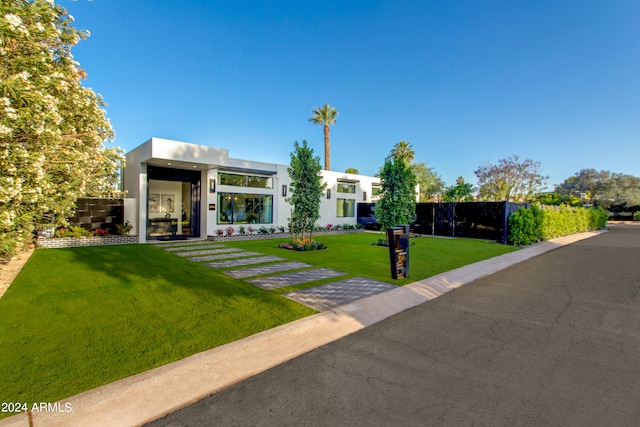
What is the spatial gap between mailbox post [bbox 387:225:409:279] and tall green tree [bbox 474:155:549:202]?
35.6 m

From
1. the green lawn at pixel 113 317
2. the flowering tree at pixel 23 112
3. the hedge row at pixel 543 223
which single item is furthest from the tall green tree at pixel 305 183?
the hedge row at pixel 543 223

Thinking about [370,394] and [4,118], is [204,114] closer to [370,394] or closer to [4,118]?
[4,118]

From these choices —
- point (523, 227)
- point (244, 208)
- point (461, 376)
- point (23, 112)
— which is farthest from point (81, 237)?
point (523, 227)

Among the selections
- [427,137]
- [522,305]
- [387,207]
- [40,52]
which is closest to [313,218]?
[387,207]

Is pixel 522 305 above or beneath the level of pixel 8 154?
beneath

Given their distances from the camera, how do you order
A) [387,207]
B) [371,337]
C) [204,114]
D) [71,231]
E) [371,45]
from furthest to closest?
[204,114], [371,45], [387,207], [71,231], [371,337]

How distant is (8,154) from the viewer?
13.1 ft

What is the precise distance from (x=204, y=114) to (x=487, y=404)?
1826 cm

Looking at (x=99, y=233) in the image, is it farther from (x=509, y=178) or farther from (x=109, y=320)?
(x=509, y=178)

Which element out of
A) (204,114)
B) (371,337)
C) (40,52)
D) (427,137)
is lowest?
(371,337)

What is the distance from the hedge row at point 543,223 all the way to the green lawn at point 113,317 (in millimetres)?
9557

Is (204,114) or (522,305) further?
(204,114)

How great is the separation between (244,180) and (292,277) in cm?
977

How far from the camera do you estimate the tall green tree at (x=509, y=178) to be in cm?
3606
